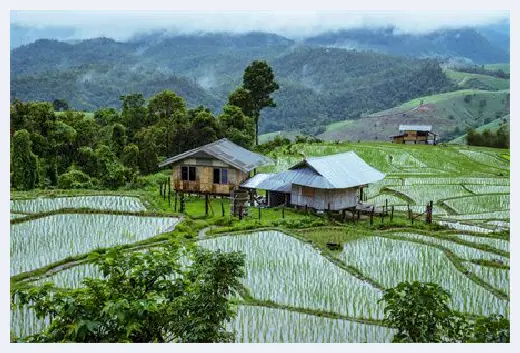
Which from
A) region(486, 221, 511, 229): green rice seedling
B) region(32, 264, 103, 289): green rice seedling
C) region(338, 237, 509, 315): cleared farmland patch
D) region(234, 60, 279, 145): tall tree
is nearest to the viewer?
region(338, 237, 509, 315): cleared farmland patch

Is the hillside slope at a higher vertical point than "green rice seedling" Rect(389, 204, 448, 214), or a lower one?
higher

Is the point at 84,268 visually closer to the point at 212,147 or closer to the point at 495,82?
the point at 212,147

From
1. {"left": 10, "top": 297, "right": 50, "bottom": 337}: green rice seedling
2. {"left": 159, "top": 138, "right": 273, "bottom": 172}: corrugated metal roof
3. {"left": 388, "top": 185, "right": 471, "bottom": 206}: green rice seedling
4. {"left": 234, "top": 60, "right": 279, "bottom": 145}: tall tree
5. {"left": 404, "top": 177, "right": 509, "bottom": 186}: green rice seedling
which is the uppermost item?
{"left": 234, "top": 60, "right": 279, "bottom": 145}: tall tree

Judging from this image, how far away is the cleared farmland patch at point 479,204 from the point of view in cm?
1095

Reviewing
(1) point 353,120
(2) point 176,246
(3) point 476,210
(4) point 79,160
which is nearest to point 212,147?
(4) point 79,160

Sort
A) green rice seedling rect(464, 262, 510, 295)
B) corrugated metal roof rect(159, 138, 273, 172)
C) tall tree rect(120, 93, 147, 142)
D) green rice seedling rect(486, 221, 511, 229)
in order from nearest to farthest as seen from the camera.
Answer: green rice seedling rect(464, 262, 510, 295), green rice seedling rect(486, 221, 511, 229), corrugated metal roof rect(159, 138, 273, 172), tall tree rect(120, 93, 147, 142)

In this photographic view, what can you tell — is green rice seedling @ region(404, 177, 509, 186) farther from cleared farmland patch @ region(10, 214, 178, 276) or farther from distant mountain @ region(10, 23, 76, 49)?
distant mountain @ region(10, 23, 76, 49)

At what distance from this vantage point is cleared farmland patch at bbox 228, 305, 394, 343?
484 centimetres

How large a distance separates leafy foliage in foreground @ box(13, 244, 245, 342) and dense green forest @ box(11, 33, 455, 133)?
1116 cm

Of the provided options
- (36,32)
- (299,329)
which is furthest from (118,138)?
(299,329)

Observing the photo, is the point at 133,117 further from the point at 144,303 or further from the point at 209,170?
the point at 144,303

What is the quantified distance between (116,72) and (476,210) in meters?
22.3

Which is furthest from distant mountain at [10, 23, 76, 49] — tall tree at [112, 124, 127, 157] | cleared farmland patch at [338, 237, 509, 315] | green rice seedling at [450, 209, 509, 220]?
tall tree at [112, 124, 127, 157]

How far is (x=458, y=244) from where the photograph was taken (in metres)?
7.64
